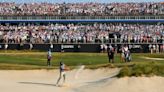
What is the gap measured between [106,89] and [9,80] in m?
9.48

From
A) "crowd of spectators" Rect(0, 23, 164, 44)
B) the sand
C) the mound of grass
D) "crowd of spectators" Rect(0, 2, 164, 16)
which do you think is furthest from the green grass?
"crowd of spectators" Rect(0, 2, 164, 16)

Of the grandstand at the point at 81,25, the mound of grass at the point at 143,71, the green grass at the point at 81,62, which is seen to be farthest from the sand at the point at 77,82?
the grandstand at the point at 81,25

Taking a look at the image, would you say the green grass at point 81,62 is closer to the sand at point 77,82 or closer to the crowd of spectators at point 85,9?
the sand at point 77,82

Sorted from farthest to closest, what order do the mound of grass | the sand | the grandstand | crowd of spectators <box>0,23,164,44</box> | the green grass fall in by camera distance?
the grandstand → crowd of spectators <box>0,23,164,44</box> → the green grass → the mound of grass → the sand

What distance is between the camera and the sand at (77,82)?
104 feet

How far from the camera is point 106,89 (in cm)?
3167

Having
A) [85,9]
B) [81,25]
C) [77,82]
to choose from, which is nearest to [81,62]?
[77,82]

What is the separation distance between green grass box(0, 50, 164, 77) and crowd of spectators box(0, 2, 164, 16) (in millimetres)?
21975

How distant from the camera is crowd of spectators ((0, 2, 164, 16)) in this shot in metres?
82.6

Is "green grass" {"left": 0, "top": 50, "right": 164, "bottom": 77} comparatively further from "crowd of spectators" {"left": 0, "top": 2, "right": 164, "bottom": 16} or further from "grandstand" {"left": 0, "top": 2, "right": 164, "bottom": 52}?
"crowd of spectators" {"left": 0, "top": 2, "right": 164, "bottom": 16}

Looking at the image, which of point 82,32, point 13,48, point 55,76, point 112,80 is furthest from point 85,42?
point 112,80

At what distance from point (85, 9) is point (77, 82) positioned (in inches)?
1884

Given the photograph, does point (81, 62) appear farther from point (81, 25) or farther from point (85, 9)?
point (85, 9)

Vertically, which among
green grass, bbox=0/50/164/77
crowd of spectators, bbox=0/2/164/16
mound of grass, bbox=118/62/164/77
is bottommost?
green grass, bbox=0/50/164/77
